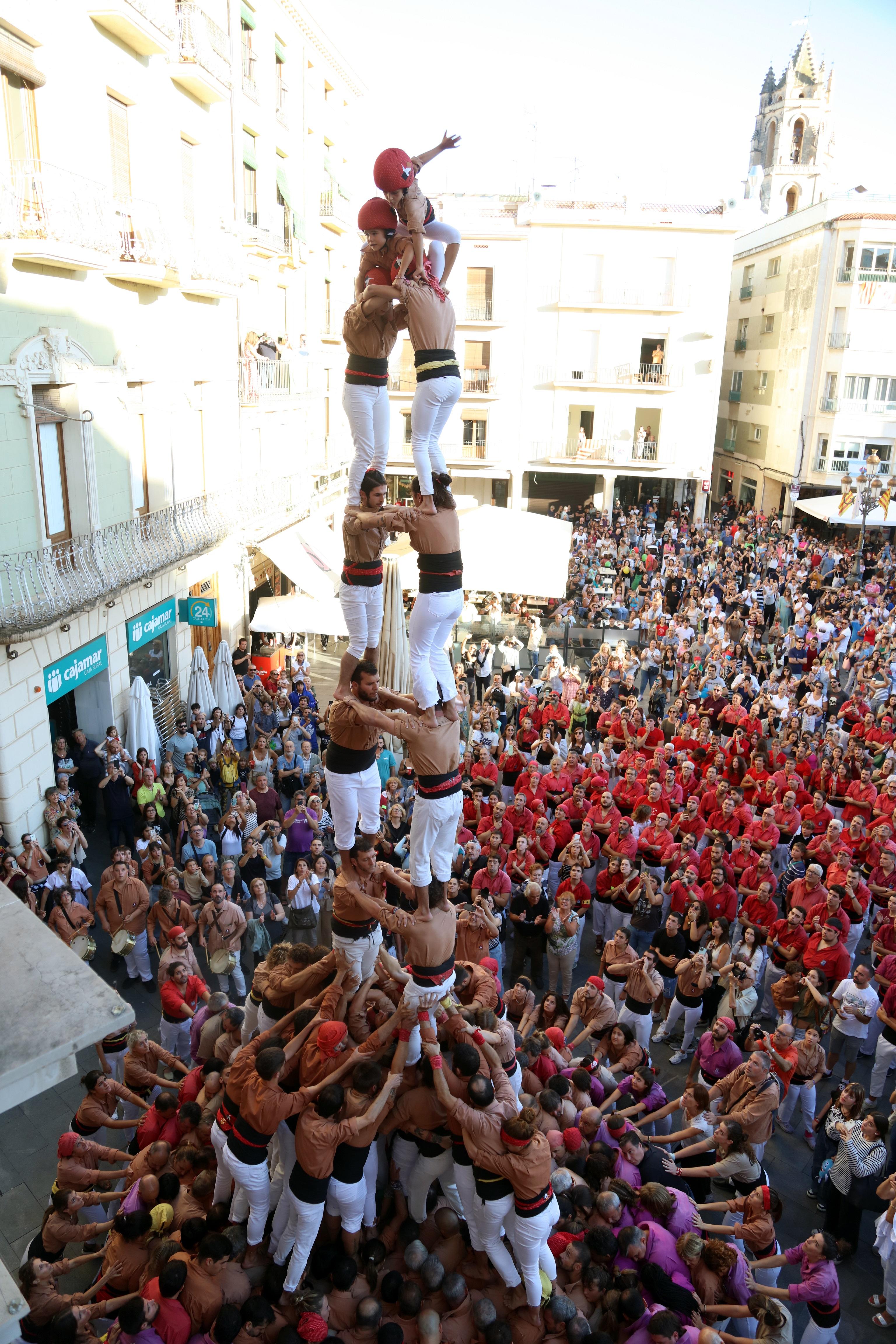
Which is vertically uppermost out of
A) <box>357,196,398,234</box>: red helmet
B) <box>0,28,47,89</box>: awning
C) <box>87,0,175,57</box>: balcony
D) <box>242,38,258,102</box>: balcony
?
<box>242,38,258,102</box>: balcony

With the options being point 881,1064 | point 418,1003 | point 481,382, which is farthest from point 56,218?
point 481,382

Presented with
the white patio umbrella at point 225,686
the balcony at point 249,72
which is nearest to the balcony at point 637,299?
the balcony at point 249,72

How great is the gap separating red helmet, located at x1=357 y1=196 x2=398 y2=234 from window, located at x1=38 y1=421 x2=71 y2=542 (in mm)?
8238

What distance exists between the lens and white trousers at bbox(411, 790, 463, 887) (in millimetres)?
6723

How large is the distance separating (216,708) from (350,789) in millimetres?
7500

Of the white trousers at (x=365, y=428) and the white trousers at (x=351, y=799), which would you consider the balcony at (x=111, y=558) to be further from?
the white trousers at (x=365, y=428)

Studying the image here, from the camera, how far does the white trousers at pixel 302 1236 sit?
5.84 metres

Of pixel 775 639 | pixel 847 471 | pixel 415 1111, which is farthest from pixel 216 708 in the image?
pixel 847 471

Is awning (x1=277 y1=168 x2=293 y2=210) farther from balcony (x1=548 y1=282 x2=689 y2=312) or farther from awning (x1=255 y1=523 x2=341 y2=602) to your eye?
balcony (x1=548 y1=282 x2=689 y2=312)

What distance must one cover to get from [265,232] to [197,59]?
20.0 feet

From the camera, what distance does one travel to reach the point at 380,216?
644 cm

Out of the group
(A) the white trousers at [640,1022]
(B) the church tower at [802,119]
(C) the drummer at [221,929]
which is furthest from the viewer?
(B) the church tower at [802,119]

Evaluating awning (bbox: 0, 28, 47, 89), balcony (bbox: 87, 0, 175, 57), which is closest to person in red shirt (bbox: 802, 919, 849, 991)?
awning (bbox: 0, 28, 47, 89)

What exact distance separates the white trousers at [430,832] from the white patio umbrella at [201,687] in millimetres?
8568
